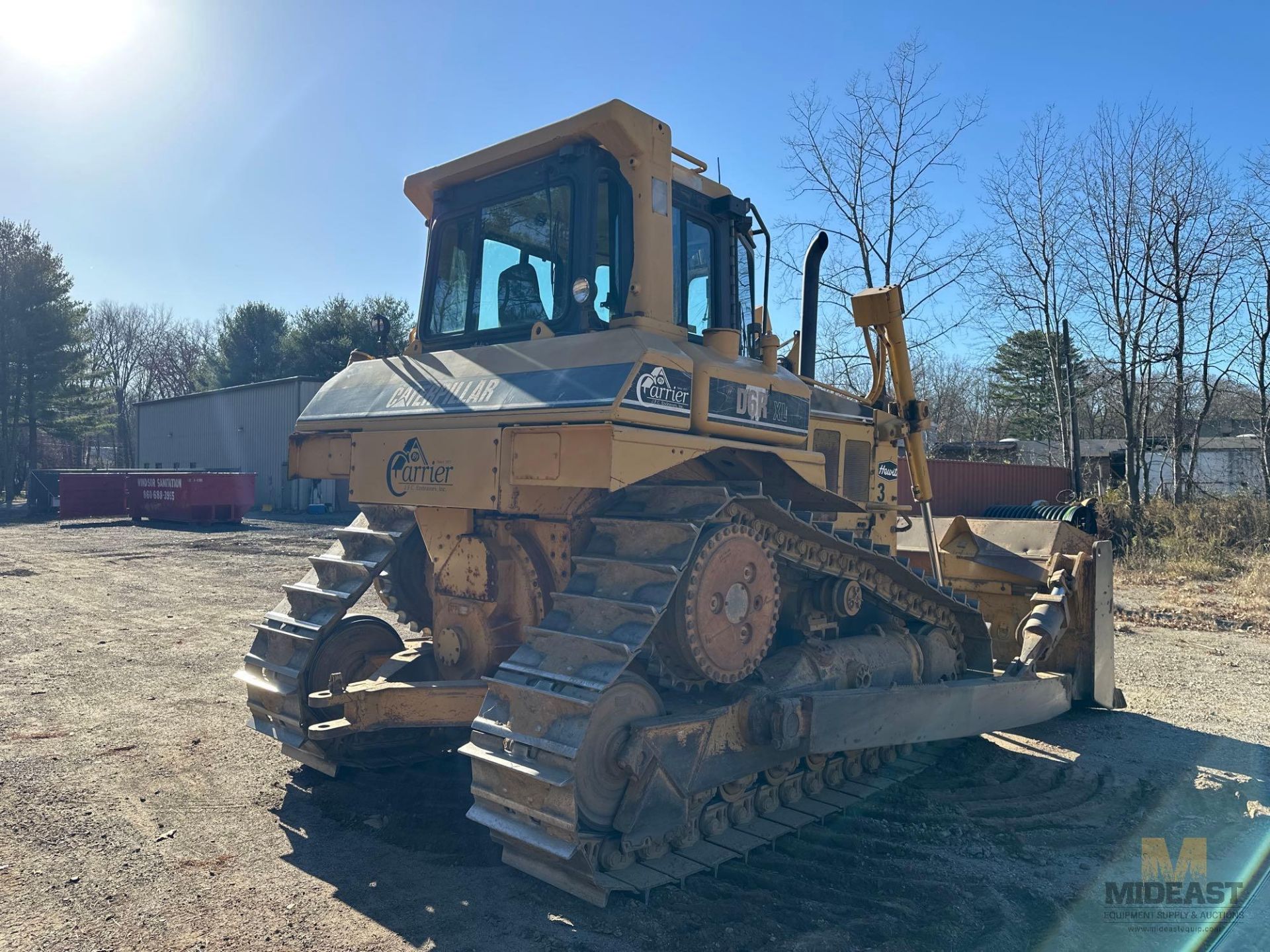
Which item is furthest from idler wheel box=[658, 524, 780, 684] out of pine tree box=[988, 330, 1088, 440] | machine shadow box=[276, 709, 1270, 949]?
pine tree box=[988, 330, 1088, 440]

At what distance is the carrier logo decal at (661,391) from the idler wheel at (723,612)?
62 centimetres

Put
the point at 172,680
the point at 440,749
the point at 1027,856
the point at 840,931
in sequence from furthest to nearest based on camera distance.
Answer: the point at 172,680 → the point at 440,749 → the point at 1027,856 → the point at 840,931

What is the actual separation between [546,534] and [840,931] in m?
2.32

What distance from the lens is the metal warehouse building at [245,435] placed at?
109 ft

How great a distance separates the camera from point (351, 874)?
13.7 feet

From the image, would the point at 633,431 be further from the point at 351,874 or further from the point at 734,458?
the point at 351,874

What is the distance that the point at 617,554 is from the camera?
411 centimetres

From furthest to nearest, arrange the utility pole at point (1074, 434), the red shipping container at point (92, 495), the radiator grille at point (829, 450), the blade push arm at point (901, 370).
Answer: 1. the red shipping container at point (92, 495)
2. the utility pole at point (1074, 434)
3. the blade push arm at point (901, 370)
4. the radiator grille at point (829, 450)

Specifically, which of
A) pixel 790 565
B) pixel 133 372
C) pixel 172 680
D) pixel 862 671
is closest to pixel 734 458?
pixel 790 565

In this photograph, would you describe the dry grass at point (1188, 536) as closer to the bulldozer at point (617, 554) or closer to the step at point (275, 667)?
the bulldozer at point (617, 554)

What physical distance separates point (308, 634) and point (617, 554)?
2.03m

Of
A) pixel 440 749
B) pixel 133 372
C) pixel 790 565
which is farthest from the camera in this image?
pixel 133 372

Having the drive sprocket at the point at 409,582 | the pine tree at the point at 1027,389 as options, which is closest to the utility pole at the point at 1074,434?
the pine tree at the point at 1027,389

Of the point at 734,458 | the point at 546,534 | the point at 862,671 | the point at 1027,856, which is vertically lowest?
the point at 1027,856
